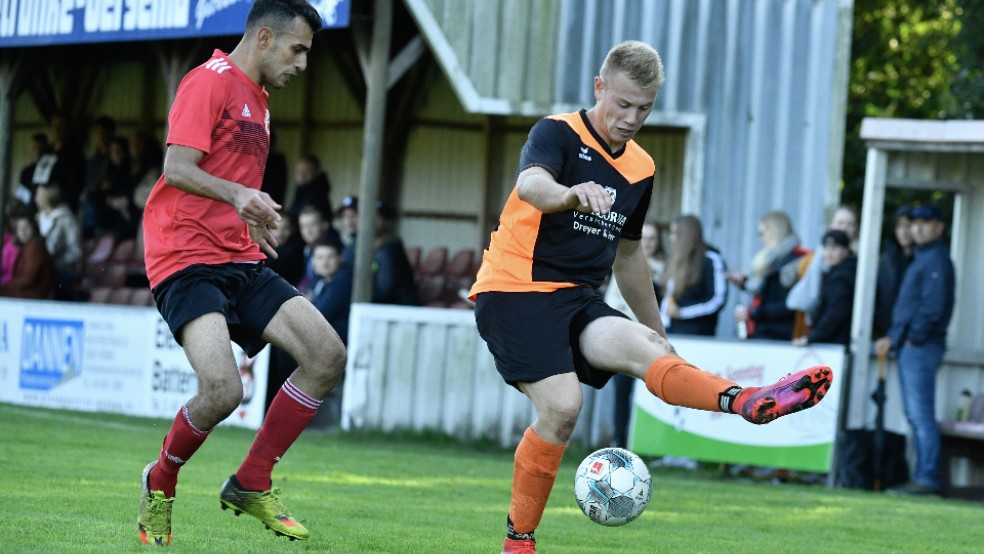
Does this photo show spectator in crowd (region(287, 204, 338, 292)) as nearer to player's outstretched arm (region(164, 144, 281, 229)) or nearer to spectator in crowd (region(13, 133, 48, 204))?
spectator in crowd (region(13, 133, 48, 204))

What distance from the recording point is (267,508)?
21.5 ft

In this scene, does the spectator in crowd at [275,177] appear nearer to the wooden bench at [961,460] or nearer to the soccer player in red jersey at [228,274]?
the wooden bench at [961,460]

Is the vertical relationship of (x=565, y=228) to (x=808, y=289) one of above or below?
above

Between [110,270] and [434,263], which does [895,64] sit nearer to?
[434,263]

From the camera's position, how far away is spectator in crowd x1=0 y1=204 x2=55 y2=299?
700 inches

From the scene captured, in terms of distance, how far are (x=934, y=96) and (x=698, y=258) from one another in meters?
17.0

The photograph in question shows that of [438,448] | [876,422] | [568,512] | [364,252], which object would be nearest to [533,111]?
[364,252]

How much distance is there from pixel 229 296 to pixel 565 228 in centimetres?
144

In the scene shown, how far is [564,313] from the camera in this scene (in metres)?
6.24

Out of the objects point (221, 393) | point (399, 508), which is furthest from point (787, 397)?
point (399, 508)

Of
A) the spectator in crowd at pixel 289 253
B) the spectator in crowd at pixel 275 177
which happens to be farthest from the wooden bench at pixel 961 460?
the spectator in crowd at pixel 275 177

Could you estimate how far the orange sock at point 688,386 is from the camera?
5.76 m

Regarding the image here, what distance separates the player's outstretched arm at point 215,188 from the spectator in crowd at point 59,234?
12687 millimetres

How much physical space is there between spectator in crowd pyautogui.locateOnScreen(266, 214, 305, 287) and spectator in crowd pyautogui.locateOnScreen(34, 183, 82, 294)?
3.78 m
